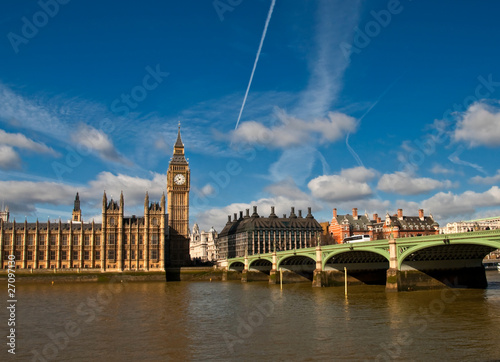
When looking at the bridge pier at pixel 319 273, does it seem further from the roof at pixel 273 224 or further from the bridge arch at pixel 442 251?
the roof at pixel 273 224

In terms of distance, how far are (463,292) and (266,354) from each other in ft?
124

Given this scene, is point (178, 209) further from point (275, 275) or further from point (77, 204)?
point (77, 204)

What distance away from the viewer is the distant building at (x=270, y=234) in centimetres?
14162

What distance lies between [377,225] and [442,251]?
305 ft

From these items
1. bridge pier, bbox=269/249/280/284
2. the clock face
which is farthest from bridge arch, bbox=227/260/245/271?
bridge pier, bbox=269/249/280/284

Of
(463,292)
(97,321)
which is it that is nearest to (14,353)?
(97,321)

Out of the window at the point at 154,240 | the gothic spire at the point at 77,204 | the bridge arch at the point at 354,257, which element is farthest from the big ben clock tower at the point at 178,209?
the gothic spire at the point at 77,204

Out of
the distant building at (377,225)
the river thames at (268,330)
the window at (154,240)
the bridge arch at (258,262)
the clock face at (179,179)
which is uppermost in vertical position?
the clock face at (179,179)

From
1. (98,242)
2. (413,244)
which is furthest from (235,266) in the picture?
(413,244)

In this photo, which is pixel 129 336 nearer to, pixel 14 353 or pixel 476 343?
pixel 14 353

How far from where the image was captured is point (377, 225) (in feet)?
482

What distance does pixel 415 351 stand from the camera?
24.7 m

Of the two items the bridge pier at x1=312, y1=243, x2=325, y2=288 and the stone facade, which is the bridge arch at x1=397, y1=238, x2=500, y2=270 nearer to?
the bridge pier at x1=312, y1=243, x2=325, y2=288

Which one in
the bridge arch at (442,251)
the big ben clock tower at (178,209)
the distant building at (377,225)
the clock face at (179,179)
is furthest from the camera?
the distant building at (377,225)
